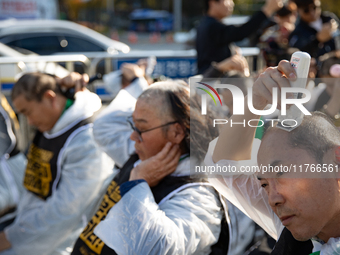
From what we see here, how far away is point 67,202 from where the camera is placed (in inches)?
110

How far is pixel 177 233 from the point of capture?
5.79 feet

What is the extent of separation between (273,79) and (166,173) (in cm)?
82

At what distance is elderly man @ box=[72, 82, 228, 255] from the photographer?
176 centimetres

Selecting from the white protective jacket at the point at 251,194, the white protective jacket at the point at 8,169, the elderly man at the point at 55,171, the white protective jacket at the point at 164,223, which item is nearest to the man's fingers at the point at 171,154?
the white protective jacket at the point at 164,223

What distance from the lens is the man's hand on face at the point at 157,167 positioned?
1.98 meters

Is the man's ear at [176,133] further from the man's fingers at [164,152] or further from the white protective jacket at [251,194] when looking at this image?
the white protective jacket at [251,194]

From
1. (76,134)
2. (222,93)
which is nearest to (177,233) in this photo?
(222,93)

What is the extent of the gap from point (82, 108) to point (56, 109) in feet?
0.66

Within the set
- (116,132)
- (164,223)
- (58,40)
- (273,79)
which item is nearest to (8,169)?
(116,132)

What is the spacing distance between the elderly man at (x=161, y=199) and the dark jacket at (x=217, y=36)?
2.30m

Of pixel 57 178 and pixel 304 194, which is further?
pixel 57 178

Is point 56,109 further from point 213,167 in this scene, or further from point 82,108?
point 213,167

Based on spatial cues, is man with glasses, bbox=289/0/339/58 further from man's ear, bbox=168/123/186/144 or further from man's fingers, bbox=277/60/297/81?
man's fingers, bbox=277/60/297/81

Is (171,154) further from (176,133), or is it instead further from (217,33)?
(217,33)
